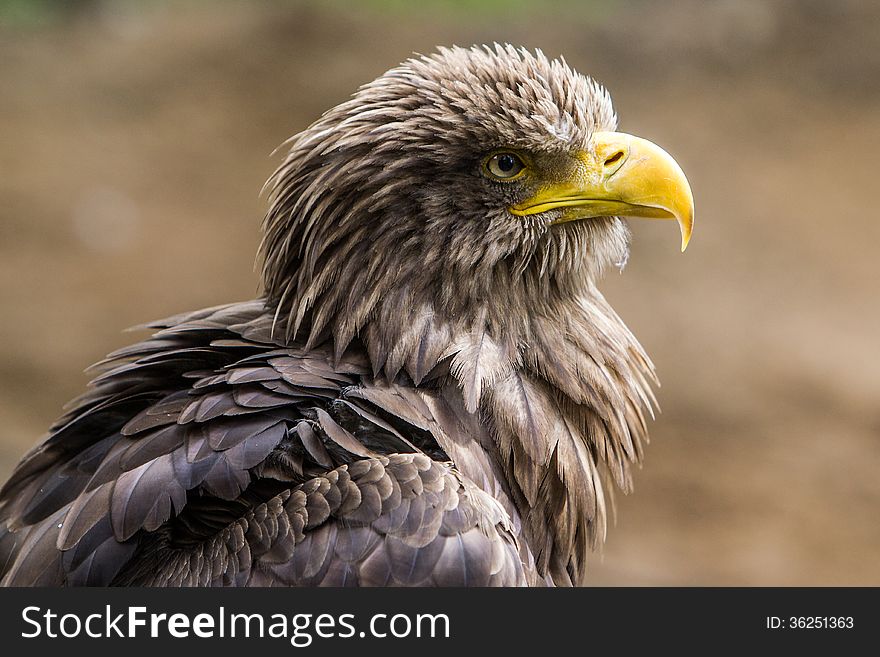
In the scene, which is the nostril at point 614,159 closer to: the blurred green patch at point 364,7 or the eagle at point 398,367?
the eagle at point 398,367

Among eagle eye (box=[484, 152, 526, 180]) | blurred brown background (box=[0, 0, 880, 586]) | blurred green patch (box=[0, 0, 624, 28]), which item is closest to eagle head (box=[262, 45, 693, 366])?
eagle eye (box=[484, 152, 526, 180])

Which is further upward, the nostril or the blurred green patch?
the blurred green patch

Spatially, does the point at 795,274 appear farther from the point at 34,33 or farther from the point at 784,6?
the point at 34,33

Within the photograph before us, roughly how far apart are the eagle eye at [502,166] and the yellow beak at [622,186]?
0.37ft

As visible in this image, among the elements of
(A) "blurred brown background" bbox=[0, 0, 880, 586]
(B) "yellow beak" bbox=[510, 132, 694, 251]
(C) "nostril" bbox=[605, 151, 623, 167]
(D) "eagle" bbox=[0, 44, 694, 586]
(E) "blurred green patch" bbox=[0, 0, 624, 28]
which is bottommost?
(D) "eagle" bbox=[0, 44, 694, 586]

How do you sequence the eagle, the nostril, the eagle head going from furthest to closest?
the nostril → the eagle head → the eagle

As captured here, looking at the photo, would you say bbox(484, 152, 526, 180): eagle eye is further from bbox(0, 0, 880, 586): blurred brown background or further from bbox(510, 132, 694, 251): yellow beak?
bbox(0, 0, 880, 586): blurred brown background

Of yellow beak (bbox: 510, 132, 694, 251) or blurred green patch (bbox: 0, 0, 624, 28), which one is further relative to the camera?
blurred green patch (bbox: 0, 0, 624, 28)

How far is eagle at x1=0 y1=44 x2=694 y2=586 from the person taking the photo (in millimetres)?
3350

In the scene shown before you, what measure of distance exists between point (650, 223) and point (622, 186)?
27.6 feet

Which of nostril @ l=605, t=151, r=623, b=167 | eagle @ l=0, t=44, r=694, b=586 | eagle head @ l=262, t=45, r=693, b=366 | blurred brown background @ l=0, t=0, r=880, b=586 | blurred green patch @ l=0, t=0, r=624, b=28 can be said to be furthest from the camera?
blurred green patch @ l=0, t=0, r=624, b=28

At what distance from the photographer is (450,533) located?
10.2 feet

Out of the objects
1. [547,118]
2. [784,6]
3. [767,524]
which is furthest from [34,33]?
[547,118]
